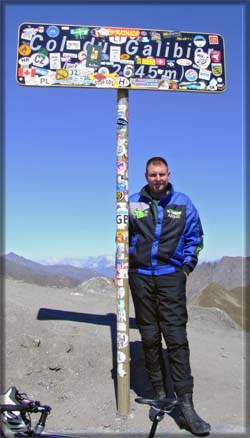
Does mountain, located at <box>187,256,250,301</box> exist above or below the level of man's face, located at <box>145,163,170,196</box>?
below

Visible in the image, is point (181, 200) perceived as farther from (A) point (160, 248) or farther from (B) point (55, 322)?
(B) point (55, 322)

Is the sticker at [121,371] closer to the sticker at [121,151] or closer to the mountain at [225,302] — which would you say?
the sticker at [121,151]

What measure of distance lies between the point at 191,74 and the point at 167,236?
5.39ft

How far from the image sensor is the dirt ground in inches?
159

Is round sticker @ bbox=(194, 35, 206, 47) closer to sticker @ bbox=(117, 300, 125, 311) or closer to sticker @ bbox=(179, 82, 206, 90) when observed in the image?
sticker @ bbox=(179, 82, 206, 90)

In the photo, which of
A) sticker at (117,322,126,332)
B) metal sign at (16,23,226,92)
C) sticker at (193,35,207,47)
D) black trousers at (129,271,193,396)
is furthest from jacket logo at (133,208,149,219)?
→ sticker at (193,35,207,47)

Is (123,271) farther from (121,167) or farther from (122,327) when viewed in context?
(121,167)

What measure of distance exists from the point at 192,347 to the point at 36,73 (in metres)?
3.77

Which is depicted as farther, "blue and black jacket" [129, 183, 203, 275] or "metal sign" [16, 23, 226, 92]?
"metal sign" [16, 23, 226, 92]

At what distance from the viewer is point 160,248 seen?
4051 mm

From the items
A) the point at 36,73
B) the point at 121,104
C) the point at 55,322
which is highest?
the point at 36,73

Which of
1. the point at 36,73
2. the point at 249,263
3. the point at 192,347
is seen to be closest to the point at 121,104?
the point at 36,73

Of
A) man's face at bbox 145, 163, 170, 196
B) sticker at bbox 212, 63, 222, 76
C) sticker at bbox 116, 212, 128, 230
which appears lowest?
sticker at bbox 116, 212, 128, 230

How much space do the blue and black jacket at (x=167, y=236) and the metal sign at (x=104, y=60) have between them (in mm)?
1127
